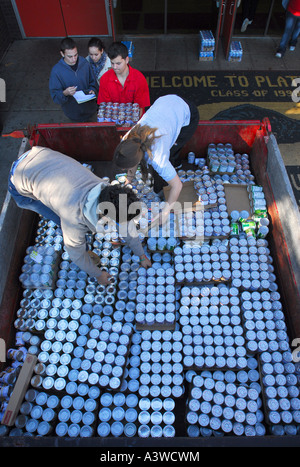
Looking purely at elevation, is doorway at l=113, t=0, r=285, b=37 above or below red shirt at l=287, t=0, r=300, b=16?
above

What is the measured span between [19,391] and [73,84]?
4.55 metres

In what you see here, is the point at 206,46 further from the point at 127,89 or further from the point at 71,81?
the point at 71,81

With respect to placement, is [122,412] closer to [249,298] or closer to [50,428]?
[50,428]

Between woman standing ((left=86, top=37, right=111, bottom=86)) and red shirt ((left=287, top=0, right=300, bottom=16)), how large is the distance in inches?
197

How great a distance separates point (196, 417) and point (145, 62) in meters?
8.23

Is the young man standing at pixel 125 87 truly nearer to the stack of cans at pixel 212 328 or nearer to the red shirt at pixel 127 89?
the red shirt at pixel 127 89

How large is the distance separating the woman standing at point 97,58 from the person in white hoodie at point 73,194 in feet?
9.29

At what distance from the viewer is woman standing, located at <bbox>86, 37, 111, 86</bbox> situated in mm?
4887

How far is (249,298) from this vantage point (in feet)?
11.3

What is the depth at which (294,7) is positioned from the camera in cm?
701

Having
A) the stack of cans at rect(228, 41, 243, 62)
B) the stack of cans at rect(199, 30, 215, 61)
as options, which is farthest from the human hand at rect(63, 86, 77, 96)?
the stack of cans at rect(228, 41, 243, 62)

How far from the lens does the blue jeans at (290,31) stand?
7261 mm

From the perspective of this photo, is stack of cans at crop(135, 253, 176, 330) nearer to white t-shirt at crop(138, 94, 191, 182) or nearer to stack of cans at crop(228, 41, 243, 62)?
white t-shirt at crop(138, 94, 191, 182)

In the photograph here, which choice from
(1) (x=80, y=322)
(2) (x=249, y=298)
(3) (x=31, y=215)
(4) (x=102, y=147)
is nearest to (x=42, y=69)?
(4) (x=102, y=147)
